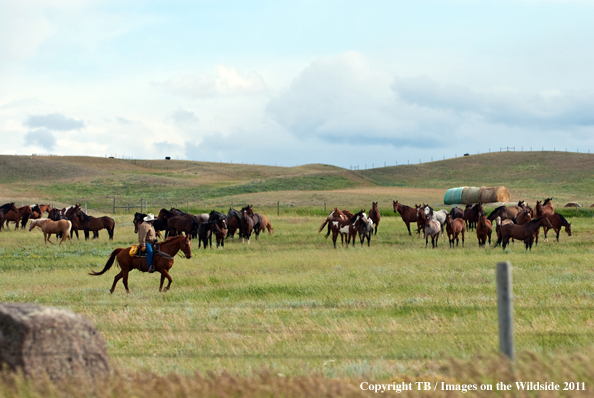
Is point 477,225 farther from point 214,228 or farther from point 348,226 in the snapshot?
point 214,228

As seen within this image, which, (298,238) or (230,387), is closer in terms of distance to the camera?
(230,387)

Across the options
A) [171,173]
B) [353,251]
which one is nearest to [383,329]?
[353,251]

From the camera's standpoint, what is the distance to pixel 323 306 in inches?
503

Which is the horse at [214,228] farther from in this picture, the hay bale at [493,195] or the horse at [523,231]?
the hay bale at [493,195]

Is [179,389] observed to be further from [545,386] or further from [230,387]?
[545,386]

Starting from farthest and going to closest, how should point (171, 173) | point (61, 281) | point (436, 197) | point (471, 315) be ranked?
1. point (171, 173)
2. point (436, 197)
3. point (61, 281)
4. point (471, 315)

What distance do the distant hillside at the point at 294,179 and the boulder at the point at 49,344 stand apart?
6636 centimetres

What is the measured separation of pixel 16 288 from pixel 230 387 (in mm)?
12870

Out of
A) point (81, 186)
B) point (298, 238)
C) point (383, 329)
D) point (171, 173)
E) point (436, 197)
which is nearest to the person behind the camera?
point (383, 329)

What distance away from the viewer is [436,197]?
7350 centimetres

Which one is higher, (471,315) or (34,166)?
(34,166)

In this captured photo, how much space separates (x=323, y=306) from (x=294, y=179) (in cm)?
9343

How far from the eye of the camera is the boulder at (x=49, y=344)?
5609 millimetres

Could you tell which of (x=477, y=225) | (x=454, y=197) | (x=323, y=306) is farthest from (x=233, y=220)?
(x=454, y=197)
